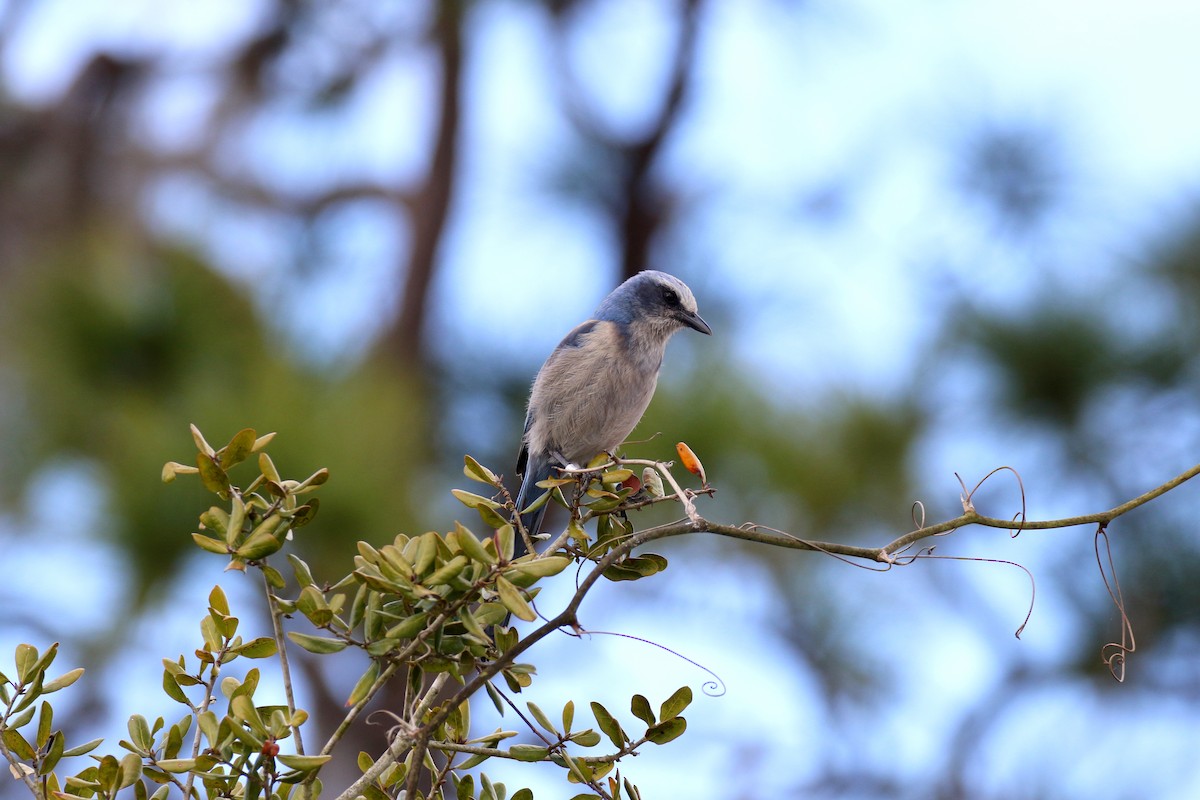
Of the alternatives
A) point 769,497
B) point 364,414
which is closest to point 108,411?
point 364,414

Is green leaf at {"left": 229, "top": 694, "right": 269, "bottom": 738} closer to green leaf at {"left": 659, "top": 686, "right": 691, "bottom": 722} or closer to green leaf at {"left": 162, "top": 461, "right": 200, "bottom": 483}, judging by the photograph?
green leaf at {"left": 162, "top": 461, "right": 200, "bottom": 483}

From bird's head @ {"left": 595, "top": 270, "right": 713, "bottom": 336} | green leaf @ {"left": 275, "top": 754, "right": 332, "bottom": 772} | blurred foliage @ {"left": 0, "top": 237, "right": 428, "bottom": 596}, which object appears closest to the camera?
green leaf @ {"left": 275, "top": 754, "right": 332, "bottom": 772}

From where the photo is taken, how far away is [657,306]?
130 inches

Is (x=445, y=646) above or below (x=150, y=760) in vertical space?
above

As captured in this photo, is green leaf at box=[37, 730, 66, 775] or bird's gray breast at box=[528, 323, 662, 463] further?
bird's gray breast at box=[528, 323, 662, 463]

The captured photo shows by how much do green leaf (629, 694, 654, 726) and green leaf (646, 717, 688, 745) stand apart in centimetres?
1

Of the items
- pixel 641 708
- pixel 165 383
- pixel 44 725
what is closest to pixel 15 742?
pixel 44 725

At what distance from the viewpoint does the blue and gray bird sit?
3.02 meters

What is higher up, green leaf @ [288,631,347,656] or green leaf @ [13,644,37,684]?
green leaf @ [288,631,347,656]

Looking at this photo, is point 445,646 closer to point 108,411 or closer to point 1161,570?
point 108,411

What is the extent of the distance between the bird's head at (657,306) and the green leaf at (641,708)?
194 centimetres

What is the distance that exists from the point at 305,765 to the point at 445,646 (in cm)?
18

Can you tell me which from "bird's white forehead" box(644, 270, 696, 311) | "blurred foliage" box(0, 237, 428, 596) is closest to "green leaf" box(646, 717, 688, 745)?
"bird's white forehead" box(644, 270, 696, 311)

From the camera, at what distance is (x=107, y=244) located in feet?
16.8
